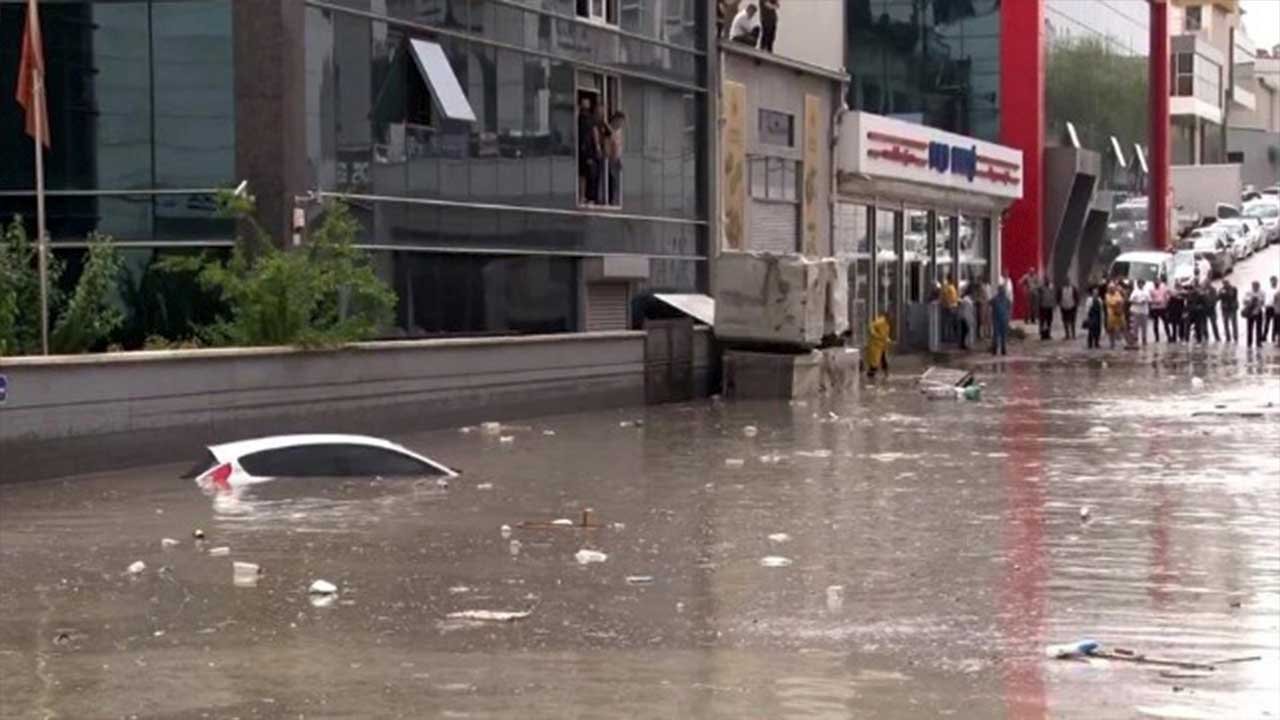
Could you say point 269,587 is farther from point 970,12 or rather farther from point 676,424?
point 970,12

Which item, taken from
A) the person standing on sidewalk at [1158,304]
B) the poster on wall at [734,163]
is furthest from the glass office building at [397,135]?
the person standing on sidewalk at [1158,304]

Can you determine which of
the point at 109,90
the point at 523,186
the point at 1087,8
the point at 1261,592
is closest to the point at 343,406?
the point at 109,90

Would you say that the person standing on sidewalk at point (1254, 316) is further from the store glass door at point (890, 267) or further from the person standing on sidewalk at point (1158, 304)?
the store glass door at point (890, 267)

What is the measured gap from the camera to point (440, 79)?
3381 centimetres

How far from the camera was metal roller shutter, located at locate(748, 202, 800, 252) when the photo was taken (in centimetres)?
4819

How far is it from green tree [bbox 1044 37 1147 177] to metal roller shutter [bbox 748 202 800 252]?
27.7 m

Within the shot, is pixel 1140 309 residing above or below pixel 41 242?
below

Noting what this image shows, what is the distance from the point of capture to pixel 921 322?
195 feet

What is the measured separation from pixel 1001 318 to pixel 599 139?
2055cm

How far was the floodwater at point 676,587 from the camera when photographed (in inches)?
457

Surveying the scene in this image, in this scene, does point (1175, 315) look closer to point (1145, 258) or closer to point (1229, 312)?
point (1229, 312)

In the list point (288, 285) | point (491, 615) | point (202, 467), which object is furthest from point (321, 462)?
point (491, 615)

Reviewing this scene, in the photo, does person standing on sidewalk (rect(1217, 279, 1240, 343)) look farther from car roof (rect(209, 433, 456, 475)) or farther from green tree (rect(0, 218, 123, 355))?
car roof (rect(209, 433, 456, 475))

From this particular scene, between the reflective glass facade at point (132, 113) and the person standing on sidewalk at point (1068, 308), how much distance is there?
37792 mm
